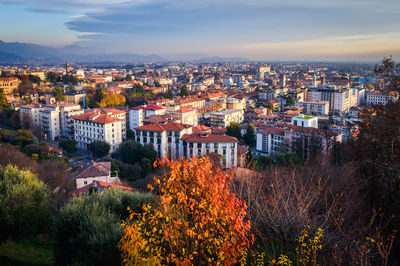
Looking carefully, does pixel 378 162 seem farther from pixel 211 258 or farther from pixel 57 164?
pixel 57 164

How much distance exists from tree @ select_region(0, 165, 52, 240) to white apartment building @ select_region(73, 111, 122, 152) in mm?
13205

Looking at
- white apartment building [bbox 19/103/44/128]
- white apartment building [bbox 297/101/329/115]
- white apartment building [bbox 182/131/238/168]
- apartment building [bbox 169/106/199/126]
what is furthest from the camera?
white apartment building [bbox 297/101/329/115]

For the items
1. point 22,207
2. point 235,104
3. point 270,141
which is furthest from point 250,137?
point 22,207

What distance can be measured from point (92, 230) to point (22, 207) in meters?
1.82

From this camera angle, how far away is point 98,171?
37.6ft

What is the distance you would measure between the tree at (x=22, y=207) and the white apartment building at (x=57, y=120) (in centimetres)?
1673

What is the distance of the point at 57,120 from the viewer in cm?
2175

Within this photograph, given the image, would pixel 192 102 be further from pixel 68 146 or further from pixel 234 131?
pixel 68 146

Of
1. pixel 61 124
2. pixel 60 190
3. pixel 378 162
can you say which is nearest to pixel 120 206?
pixel 378 162

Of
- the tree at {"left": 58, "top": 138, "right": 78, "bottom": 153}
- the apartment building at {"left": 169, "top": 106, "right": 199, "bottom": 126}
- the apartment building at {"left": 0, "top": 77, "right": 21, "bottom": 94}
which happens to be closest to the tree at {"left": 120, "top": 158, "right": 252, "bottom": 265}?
the tree at {"left": 58, "top": 138, "right": 78, "bottom": 153}

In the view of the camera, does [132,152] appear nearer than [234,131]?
Yes

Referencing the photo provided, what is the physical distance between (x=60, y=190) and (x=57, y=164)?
3184 mm

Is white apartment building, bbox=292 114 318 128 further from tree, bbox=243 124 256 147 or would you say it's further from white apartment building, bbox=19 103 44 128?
white apartment building, bbox=19 103 44 128

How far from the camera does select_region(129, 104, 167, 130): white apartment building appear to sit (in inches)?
897
